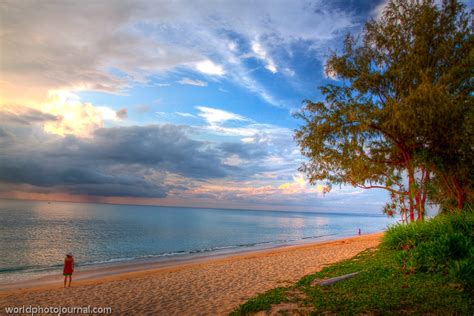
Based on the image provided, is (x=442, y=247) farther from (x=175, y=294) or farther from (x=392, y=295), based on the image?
(x=175, y=294)

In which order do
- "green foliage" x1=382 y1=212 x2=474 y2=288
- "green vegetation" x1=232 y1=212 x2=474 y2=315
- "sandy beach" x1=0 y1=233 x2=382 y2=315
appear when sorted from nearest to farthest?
"green vegetation" x1=232 y1=212 x2=474 y2=315 < "green foliage" x1=382 y1=212 x2=474 y2=288 < "sandy beach" x1=0 y1=233 x2=382 y2=315

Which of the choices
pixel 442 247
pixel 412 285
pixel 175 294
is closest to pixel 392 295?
pixel 412 285

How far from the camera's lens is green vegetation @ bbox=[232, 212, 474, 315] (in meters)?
7.21

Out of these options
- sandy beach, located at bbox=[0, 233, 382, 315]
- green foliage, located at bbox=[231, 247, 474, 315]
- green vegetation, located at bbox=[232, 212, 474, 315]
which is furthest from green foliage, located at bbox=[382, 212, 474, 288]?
sandy beach, located at bbox=[0, 233, 382, 315]

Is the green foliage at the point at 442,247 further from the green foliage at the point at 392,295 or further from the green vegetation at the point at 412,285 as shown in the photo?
the green foliage at the point at 392,295

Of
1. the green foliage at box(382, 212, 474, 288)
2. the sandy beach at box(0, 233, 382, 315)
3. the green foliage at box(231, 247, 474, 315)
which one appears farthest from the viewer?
the sandy beach at box(0, 233, 382, 315)

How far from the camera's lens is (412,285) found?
28.3 feet

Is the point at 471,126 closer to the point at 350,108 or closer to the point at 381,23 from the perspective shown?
the point at 350,108

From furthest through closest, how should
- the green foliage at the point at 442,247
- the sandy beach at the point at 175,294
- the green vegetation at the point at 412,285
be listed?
the sandy beach at the point at 175,294 < the green foliage at the point at 442,247 < the green vegetation at the point at 412,285

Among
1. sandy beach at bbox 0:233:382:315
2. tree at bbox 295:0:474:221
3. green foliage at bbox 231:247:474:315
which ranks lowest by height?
sandy beach at bbox 0:233:382:315

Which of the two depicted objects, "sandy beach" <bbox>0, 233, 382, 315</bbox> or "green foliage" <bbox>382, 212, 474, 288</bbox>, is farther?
"sandy beach" <bbox>0, 233, 382, 315</bbox>

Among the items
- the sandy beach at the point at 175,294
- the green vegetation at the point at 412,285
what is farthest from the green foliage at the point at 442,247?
the sandy beach at the point at 175,294

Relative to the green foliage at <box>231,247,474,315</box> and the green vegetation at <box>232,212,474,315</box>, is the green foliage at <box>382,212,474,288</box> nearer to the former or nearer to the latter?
the green vegetation at <box>232,212,474,315</box>

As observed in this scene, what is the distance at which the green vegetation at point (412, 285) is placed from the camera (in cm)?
721
